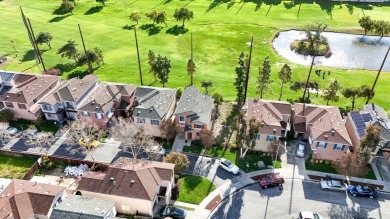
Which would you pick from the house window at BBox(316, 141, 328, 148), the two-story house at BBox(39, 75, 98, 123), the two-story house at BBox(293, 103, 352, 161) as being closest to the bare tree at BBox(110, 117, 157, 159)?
the two-story house at BBox(39, 75, 98, 123)

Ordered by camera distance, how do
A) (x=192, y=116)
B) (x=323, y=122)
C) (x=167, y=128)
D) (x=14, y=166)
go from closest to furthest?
(x=14, y=166) → (x=323, y=122) → (x=167, y=128) → (x=192, y=116)

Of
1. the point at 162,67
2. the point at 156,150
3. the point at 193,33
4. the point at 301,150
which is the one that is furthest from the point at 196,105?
the point at 193,33

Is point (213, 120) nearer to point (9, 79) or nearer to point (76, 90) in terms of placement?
point (76, 90)

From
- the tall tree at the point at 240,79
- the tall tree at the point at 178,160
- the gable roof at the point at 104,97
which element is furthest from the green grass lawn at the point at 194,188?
the tall tree at the point at 240,79

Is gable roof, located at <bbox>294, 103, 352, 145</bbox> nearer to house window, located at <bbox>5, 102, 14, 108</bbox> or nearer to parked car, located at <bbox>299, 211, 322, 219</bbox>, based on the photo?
parked car, located at <bbox>299, 211, 322, 219</bbox>

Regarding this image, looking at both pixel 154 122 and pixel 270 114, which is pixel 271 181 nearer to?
pixel 270 114

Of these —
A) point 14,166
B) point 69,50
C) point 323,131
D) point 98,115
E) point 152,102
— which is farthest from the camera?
point 69,50

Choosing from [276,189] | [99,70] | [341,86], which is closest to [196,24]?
[99,70]

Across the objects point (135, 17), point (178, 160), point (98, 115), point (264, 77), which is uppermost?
point (135, 17)
